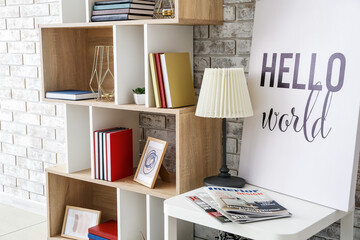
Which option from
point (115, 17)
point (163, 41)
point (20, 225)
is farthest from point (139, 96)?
point (20, 225)

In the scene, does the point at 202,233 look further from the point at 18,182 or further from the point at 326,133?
the point at 18,182

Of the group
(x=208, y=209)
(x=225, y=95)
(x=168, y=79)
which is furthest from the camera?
(x=168, y=79)

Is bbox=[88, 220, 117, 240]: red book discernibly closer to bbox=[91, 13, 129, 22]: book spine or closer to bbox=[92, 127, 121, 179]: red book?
bbox=[92, 127, 121, 179]: red book

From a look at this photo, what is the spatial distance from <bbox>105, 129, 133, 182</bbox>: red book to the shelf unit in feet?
0.18

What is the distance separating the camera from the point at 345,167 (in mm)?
1669

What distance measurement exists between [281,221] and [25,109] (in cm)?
211

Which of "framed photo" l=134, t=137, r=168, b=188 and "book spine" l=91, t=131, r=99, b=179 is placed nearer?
"framed photo" l=134, t=137, r=168, b=188

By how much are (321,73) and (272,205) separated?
52 centimetres

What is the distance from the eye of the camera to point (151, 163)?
2.21 metres

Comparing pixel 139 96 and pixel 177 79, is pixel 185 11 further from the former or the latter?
pixel 139 96

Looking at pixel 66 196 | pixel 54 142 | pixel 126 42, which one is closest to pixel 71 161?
pixel 66 196

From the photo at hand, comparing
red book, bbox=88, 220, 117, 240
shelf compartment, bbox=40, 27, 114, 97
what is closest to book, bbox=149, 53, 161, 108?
shelf compartment, bbox=40, 27, 114, 97

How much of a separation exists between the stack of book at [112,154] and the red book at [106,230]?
0.31m

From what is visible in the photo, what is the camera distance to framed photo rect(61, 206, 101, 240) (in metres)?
2.62
